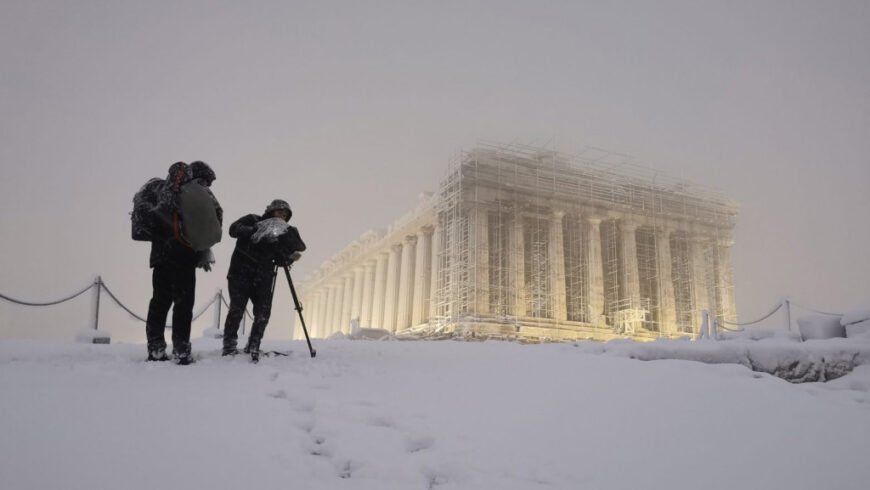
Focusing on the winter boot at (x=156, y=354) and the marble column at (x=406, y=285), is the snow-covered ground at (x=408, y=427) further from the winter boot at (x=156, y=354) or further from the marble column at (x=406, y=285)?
the marble column at (x=406, y=285)

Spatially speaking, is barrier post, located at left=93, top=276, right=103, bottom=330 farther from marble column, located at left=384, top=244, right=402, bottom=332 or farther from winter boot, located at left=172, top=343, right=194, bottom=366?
marble column, located at left=384, top=244, right=402, bottom=332

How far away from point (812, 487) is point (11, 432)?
5.10 meters

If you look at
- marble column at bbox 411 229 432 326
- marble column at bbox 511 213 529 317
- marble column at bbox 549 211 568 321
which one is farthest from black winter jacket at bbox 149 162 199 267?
marble column at bbox 411 229 432 326

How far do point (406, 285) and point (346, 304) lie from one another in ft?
46.6

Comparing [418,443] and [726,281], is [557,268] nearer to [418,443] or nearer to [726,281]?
[726,281]

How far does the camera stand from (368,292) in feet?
154

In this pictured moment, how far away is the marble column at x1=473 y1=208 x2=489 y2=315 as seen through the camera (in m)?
31.6

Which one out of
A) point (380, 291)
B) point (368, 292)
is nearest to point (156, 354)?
point (380, 291)

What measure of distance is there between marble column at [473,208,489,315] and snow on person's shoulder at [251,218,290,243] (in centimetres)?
2416

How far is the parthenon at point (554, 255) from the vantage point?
32781 mm

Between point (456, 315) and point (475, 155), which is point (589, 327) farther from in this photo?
point (475, 155)

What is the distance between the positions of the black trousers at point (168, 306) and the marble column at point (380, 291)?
35.0 m

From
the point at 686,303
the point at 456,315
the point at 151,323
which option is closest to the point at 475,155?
the point at 456,315

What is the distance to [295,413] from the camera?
4.74 m
